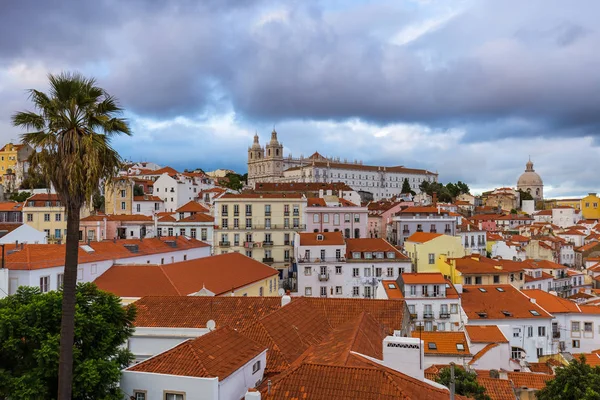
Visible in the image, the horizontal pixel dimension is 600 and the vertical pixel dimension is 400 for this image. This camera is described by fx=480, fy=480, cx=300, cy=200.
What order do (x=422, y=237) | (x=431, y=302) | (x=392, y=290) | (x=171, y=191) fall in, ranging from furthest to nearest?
(x=171, y=191), (x=422, y=237), (x=392, y=290), (x=431, y=302)

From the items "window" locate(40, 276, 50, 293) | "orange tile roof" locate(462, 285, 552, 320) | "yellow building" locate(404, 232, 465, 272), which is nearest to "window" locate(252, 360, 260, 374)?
"window" locate(40, 276, 50, 293)

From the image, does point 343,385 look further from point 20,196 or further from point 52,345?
point 20,196

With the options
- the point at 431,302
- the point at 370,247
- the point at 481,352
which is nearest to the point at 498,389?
the point at 481,352

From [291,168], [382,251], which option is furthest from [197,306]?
[291,168]

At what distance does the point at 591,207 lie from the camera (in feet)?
498

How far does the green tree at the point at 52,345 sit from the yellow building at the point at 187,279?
11720 mm

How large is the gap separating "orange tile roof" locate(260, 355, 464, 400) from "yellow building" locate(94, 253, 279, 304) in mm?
15314

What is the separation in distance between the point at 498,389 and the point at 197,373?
1214cm

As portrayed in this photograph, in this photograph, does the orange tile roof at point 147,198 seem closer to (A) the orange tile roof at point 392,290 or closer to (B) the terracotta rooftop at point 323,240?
(B) the terracotta rooftop at point 323,240

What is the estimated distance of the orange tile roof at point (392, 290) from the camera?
37.7 m

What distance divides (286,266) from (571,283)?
1379 inches

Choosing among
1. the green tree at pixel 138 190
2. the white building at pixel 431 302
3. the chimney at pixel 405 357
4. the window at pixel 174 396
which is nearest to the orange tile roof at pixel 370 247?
the white building at pixel 431 302

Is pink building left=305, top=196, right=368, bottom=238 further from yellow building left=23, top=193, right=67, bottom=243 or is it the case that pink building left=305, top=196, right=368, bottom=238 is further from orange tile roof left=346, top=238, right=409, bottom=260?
yellow building left=23, top=193, right=67, bottom=243

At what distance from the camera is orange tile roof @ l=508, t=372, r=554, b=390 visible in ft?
67.8
